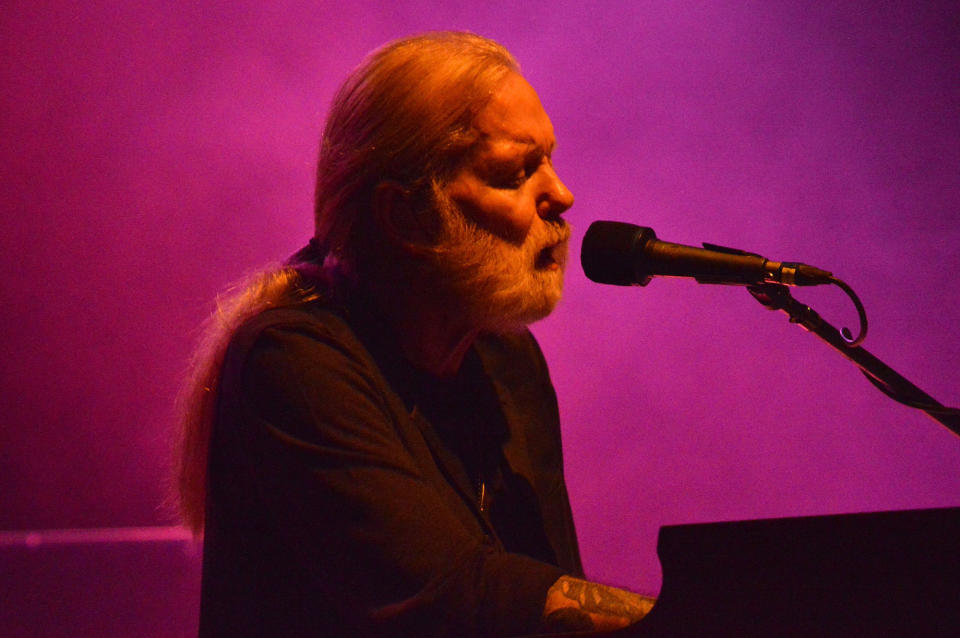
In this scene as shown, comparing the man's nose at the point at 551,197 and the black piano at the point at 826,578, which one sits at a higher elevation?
the man's nose at the point at 551,197

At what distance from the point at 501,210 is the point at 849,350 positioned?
0.69m

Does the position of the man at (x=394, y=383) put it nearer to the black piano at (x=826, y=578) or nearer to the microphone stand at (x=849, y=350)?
the black piano at (x=826, y=578)

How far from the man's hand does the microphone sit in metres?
0.44

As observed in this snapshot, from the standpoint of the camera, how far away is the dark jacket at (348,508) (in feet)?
3.59

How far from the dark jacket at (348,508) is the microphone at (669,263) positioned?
43 cm

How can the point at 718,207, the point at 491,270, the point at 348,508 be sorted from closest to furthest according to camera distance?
the point at 348,508, the point at 491,270, the point at 718,207

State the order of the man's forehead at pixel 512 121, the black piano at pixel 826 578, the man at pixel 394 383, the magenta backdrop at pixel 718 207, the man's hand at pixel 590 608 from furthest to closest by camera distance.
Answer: the magenta backdrop at pixel 718 207 < the man's forehead at pixel 512 121 < the man at pixel 394 383 < the man's hand at pixel 590 608 < the black piano at pixel 826 578

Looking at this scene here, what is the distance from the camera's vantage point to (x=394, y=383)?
159 cm

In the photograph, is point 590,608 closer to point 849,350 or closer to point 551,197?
point 849,350

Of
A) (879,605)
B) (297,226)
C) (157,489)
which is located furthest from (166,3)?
(879,605)

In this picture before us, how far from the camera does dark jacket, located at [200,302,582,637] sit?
3.59 ft

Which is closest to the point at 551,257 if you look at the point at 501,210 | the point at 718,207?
the point at 501,210

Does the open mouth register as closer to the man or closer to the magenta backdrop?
the man

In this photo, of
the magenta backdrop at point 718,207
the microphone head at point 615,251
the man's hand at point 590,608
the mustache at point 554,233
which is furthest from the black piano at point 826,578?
the magenta backdrop at point 718,207
